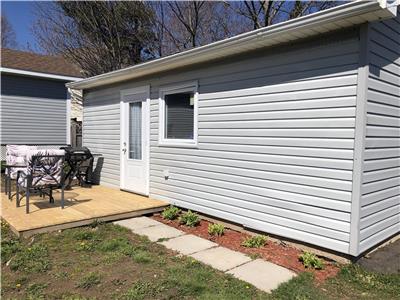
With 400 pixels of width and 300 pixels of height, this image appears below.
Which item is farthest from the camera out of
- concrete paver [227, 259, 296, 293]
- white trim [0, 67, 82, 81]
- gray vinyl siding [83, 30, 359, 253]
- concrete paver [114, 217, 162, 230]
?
white trim [0, 67, 82, 81]

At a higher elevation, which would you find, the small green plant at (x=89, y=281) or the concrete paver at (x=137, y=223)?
the concrete paver at (x=137, y=223)

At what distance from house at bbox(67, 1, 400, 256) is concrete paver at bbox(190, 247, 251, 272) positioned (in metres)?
0.67

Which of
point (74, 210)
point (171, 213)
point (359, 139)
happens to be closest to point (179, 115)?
point (171, 213)

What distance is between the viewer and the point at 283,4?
41.5 ft

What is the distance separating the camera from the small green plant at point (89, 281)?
318 centimetres

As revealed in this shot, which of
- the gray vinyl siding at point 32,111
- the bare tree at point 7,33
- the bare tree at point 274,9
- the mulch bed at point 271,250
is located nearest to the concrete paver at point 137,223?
the mulch bed at point 271,250

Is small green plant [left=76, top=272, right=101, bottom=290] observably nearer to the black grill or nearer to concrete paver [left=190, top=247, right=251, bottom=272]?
concrete paver [left=190, top=247, right=251, bottom=272]

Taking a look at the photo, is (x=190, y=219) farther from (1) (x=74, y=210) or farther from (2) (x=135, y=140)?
(2) (x=135, y=140)

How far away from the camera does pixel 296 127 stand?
4.18 meters

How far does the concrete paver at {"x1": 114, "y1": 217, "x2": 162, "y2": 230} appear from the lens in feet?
17.1

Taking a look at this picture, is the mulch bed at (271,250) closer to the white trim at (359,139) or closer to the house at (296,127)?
the house at (296,127)

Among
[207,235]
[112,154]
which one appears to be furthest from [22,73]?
[207,235]

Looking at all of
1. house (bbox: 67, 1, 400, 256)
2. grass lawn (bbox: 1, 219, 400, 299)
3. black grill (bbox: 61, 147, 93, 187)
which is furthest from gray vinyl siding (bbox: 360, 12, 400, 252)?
black grill (bbox: 61, 147, 93, 187)

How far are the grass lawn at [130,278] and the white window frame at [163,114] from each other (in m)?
2.07
